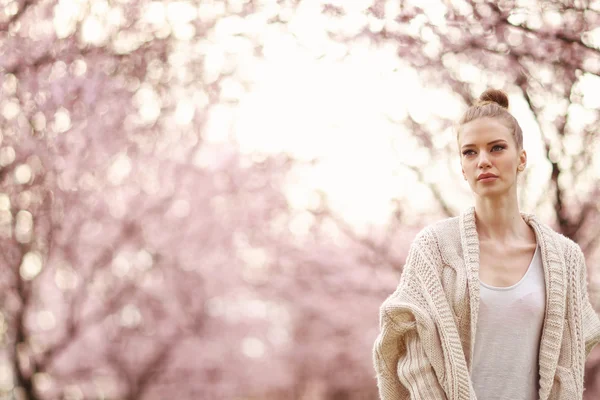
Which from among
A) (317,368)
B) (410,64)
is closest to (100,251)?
(317,368)

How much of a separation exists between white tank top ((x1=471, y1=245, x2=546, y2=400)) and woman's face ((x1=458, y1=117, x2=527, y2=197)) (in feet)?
1.02

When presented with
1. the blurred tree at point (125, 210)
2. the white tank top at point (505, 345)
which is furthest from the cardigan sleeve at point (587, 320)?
the blurred tree at point (125, 210)

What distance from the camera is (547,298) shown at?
2.20 m

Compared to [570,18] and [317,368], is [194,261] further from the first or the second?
[570,18]

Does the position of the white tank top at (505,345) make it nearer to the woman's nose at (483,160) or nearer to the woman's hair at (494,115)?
the woman's nose at (483,160)

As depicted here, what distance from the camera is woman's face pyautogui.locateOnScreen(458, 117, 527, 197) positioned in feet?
7.34

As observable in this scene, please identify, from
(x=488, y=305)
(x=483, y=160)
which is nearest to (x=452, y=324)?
(x=488, y=305)

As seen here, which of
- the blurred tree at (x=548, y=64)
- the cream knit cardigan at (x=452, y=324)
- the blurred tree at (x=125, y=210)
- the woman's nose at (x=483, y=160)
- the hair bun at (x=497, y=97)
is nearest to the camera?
the cream knit cardigan at (x=452, y=324)

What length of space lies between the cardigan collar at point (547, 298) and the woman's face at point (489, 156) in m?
0.15

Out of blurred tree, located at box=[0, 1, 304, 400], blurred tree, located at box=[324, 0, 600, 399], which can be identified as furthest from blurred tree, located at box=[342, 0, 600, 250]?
blurred tree, located at box=[0, 1, 304, 400]

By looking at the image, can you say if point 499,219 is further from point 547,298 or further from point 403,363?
point 403,363

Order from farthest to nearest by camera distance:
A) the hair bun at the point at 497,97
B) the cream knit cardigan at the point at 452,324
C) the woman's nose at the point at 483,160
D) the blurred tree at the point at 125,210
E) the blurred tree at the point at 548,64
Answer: the blurred tree at the point at 125,210, the blurred tree at the point at 548,64, the hair bun at the point at 497,97, the woman's nose at the point at 483,160, the cream knit cardigan at the point at 452,324

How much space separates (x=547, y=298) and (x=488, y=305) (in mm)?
184

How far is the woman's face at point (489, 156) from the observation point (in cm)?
224
